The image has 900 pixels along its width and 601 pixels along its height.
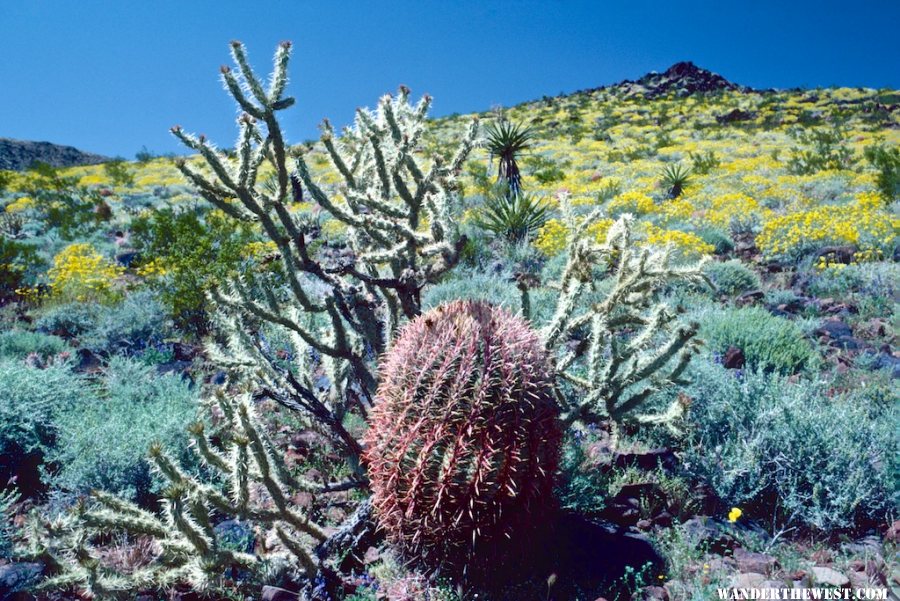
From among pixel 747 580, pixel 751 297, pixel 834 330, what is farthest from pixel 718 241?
pixel 747 580

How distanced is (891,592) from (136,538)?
11.5 feet

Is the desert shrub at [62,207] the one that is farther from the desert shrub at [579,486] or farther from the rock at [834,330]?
the rock at [834,330]

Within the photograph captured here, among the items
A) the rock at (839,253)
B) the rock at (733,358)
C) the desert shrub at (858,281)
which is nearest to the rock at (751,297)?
the desert shrub at (858,281)

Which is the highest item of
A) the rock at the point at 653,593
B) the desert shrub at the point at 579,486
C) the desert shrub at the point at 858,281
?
the desert shrub at the point at 858,281

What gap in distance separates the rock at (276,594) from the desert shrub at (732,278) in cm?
630

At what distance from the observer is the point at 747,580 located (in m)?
2.53

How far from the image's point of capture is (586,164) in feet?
73.2

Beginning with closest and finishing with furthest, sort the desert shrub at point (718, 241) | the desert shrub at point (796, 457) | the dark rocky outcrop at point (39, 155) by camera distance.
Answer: the desert shrub at point (796, 457) → the desert shrub at point (718, 241) → the dark rocky outcrop at point (39, 155)

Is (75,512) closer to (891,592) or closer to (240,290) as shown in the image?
(240,290)

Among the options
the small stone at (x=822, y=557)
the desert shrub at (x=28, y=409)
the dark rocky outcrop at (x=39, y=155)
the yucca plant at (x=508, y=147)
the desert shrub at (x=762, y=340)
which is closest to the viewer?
the small stone at (x=822, y=557)

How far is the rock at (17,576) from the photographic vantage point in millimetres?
2555

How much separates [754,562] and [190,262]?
21.1 feet

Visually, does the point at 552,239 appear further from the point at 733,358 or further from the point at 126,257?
the point at 126,257

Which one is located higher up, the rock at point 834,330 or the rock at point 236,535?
the rock at point 834,330
